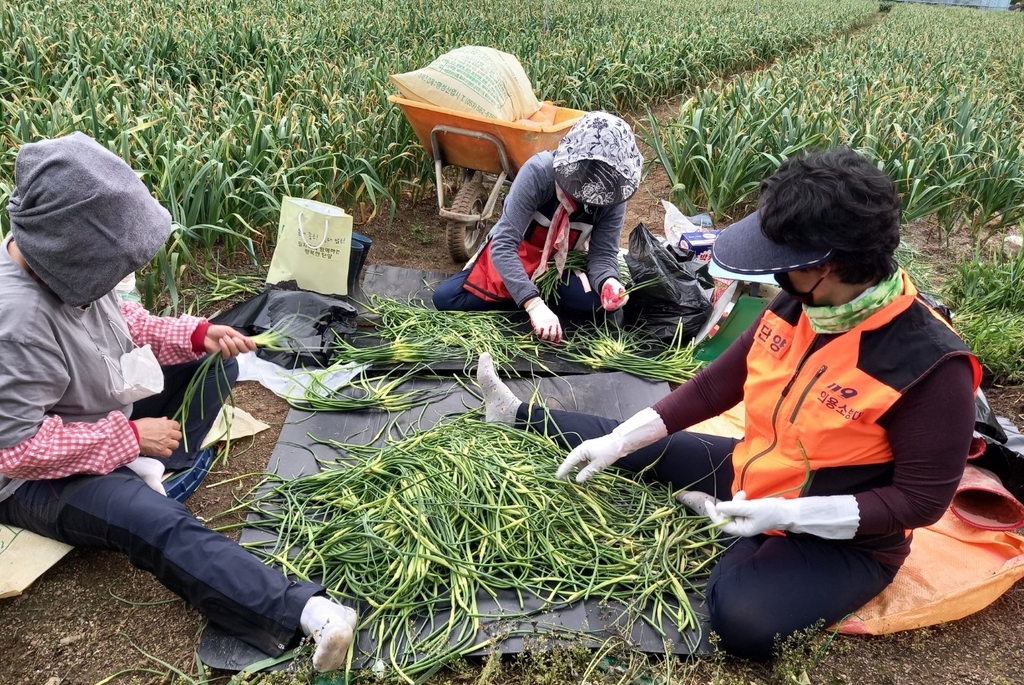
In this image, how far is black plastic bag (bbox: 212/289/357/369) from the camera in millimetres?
2400

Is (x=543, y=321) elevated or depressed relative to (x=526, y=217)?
depressed

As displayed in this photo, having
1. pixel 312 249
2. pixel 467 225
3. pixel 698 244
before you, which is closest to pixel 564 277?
pixel 698 244

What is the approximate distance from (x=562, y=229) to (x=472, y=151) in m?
0.89

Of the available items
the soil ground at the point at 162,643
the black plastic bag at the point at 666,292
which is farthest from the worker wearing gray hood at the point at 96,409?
the black plastic bag at the point at 666,292

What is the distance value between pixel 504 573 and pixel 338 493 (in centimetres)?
51

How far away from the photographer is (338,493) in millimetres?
1792

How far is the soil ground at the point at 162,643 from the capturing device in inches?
55.3

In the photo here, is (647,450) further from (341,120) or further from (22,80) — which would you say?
(22,80)

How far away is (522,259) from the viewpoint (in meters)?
2.73

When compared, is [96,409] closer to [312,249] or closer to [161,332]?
Result: [161,332]

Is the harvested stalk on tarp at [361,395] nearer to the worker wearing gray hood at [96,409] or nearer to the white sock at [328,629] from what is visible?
the worker wearing gray hood at [96,409]

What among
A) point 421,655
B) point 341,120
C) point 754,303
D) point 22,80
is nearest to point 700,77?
point 341,120

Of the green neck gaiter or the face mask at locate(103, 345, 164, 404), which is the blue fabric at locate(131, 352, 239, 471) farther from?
the green neck gaiter

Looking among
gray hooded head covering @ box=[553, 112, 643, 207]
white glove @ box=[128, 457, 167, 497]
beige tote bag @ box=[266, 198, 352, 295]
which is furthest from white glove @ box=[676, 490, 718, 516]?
beige tote bag @ box=[266, 198, 352, 295]
